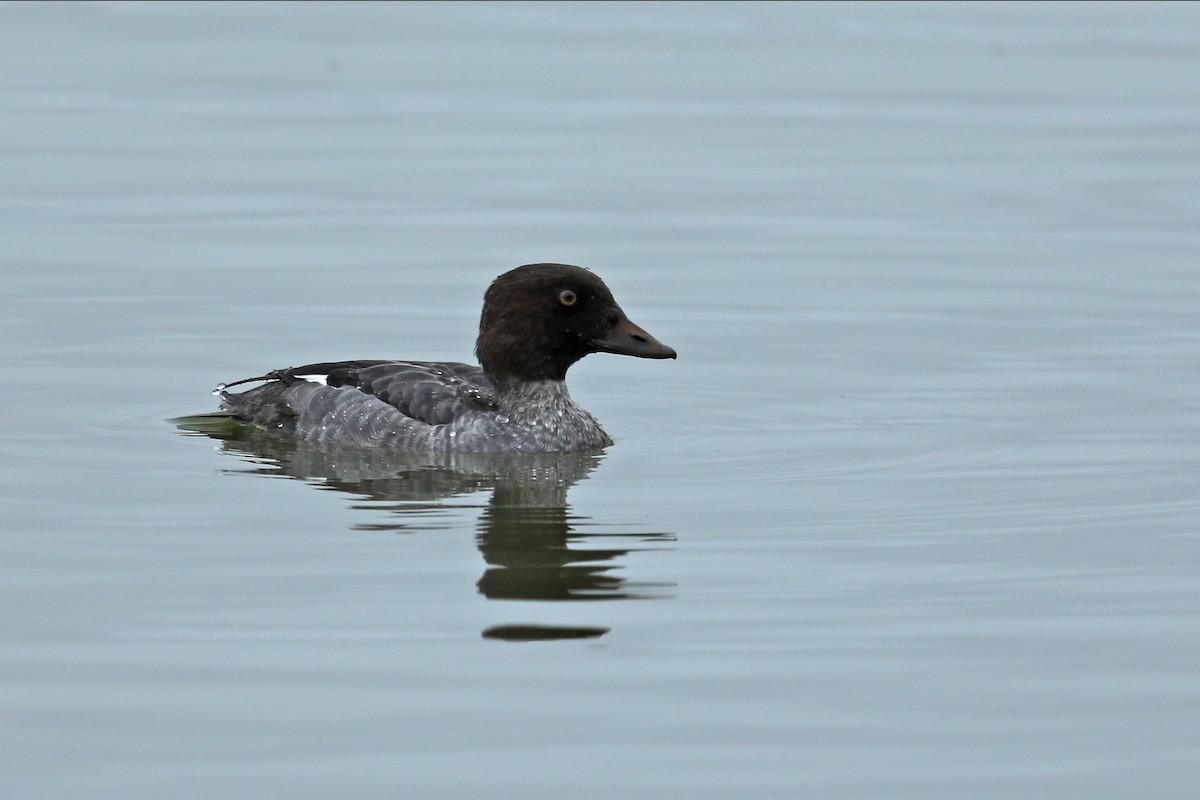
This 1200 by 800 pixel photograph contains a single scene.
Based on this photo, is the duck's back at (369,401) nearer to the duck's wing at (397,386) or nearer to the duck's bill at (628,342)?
the duck's wing at (397,386)

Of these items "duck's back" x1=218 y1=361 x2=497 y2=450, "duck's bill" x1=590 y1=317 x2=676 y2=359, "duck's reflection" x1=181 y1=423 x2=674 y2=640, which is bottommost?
"duck's reflection" x1=181 y1=423 x2=674 y2=640

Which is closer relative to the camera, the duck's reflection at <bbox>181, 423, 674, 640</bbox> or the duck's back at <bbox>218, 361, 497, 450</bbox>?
the duck's reflection at <bbox>181, 423, 674, 640</bbox>

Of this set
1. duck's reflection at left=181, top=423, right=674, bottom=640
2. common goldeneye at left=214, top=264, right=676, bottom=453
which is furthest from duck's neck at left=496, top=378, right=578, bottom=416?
duck's reflection at left=181, top=423, right=674, bottom=640

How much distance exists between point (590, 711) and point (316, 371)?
6456 mm

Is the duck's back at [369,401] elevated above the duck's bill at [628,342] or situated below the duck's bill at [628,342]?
below

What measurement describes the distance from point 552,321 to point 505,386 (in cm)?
54

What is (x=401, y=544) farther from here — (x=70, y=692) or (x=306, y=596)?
(x=70, y=692)

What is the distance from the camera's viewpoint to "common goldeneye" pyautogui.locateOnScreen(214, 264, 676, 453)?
1448 cm

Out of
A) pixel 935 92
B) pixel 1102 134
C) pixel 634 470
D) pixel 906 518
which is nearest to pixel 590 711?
pixel 906 518

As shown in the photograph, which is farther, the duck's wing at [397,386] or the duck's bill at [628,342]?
the duck's wing at [397,386]

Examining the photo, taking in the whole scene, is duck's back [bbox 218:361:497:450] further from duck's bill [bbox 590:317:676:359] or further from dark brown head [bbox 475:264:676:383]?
duck's bill [bbox 590:317:676:359]

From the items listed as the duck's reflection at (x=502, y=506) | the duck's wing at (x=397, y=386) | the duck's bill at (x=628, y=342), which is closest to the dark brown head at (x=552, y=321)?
the duck's bill at (x=628, y=342)

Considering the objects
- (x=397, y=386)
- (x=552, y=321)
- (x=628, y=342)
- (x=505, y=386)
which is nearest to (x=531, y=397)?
(x=505, y=386)

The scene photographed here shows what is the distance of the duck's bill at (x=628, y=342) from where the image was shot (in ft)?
47.5
